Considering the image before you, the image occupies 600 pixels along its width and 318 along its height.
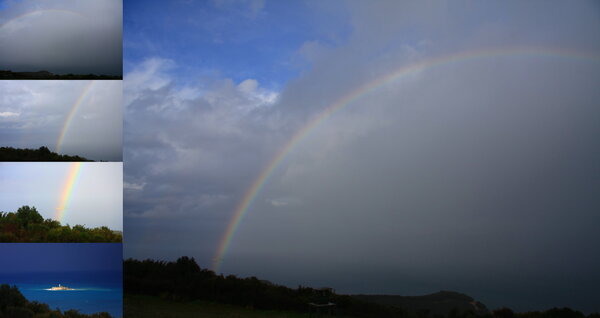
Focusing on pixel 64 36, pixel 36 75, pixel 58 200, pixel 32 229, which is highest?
pixel 64 36

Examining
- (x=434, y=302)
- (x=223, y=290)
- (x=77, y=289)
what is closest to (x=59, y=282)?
(x=77, y=289)

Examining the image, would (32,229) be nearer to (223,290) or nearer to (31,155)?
(31,155)

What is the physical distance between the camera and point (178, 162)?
7008 mm

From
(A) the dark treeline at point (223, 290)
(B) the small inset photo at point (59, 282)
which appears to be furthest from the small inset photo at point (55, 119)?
(A) the dark treeline at point (223, 290)

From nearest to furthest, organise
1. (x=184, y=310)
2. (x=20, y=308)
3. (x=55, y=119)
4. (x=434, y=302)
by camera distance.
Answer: (x=20, y=308) < (x=55, y=119) < (x=184, y=310) < (x=434, y=302)

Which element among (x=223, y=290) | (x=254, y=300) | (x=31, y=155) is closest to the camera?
(x=31, y=155)

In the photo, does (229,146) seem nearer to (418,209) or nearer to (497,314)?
(418,209)

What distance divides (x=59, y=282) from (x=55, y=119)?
1.41 meters

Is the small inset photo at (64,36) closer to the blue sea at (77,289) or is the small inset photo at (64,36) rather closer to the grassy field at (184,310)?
the blue sea at (77,289)

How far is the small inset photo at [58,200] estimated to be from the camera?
4.05m

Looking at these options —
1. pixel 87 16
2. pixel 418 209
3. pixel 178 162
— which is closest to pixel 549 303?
pixel 418 209

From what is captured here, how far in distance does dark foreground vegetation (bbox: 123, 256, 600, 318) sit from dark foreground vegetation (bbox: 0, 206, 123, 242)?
1.52 meters

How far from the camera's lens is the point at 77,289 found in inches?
171

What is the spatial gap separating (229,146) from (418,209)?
2.72 metres
